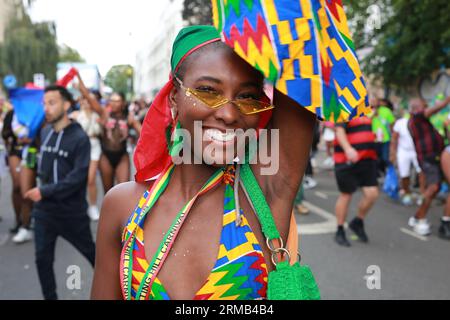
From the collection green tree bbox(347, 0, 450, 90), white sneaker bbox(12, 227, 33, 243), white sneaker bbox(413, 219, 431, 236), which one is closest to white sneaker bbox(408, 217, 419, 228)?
white sneaker bbox(413, 219, 431, 236)

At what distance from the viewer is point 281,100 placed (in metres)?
1.31

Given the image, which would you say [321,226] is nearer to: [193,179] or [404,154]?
[404,154]

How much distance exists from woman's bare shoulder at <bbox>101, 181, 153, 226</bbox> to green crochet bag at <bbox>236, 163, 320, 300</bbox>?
1.18 ft

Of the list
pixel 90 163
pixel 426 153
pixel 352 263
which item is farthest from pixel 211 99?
pixel 426 153

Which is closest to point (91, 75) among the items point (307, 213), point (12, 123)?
point (12, 123)

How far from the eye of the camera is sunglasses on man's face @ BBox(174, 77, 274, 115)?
1.26 metres

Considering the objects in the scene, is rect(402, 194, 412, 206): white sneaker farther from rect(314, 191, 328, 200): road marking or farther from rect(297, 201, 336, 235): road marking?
rect(297, 201, 336, 235): road marking

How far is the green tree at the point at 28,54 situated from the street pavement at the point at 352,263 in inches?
1217

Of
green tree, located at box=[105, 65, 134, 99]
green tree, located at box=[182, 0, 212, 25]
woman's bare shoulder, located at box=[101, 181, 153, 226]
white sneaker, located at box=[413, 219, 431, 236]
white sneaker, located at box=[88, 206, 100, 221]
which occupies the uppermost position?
green tree, located at box=[182, 0, 212, 25]

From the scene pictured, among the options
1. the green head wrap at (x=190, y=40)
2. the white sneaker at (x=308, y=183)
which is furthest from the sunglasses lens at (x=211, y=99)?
the white sneaker at (x=308, y=183)

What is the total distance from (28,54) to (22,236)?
33.5 metres

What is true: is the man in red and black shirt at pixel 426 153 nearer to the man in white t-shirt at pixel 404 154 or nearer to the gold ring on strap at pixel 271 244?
the man in white t-shirt at pixel 404 154

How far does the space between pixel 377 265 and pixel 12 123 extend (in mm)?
5087
